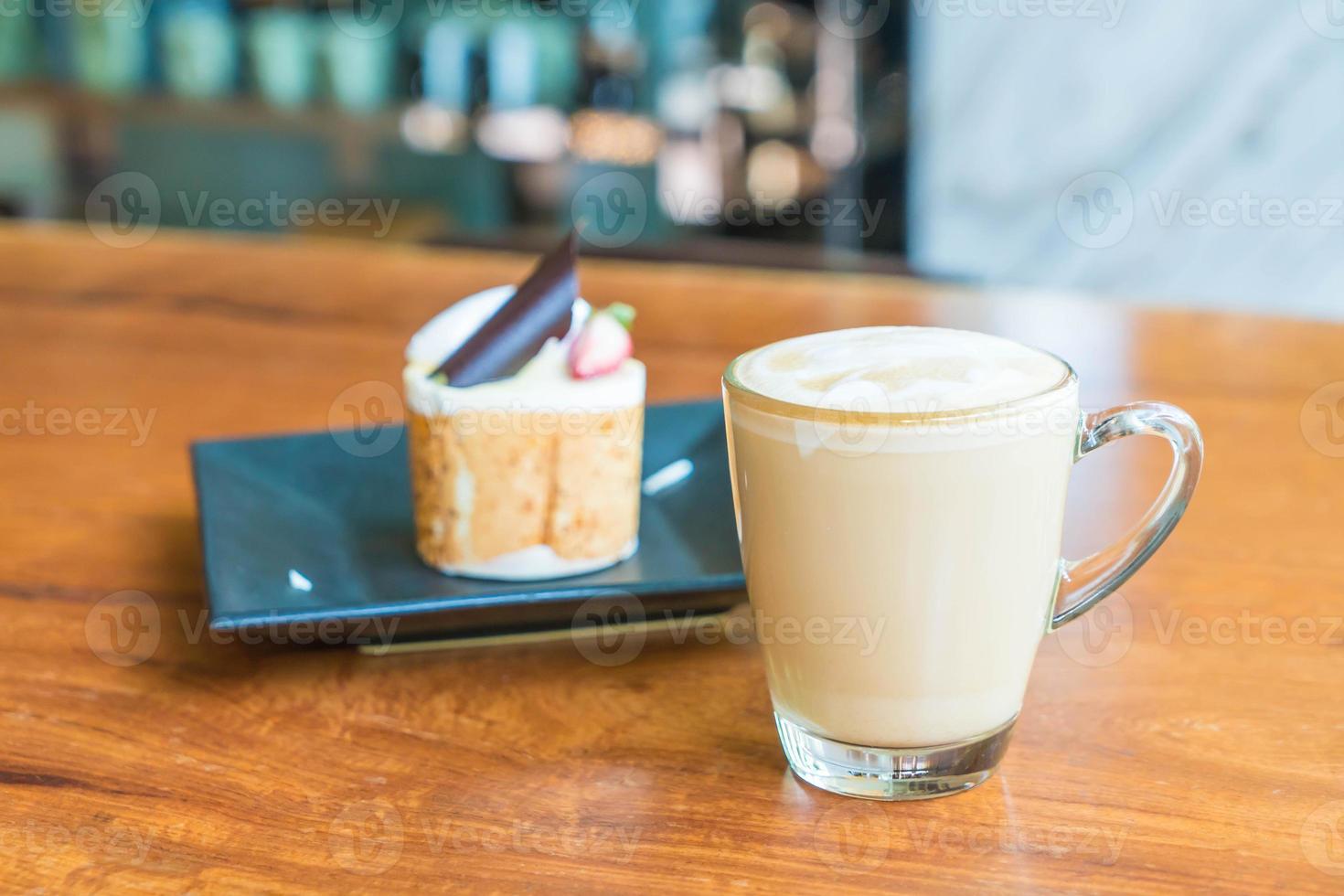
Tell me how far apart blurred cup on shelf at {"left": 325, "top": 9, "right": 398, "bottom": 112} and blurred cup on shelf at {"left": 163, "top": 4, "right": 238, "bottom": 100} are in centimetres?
22

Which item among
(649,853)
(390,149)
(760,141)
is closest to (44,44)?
(390,149)

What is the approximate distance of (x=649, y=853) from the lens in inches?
16.9

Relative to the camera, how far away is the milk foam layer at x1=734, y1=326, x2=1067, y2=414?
444 mm

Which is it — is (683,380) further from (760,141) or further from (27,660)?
(760,141)

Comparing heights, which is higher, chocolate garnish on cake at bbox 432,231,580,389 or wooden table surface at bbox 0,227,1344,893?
chocolate garnish on cake at bbox 432,231,580,389

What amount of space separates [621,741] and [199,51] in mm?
2811

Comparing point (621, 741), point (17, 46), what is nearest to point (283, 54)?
point (17, 46)

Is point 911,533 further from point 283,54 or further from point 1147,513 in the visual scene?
point 283,54

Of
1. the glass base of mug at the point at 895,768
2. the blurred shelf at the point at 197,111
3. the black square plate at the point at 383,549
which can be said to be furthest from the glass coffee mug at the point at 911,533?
the blurred shelf at the point at 197,111

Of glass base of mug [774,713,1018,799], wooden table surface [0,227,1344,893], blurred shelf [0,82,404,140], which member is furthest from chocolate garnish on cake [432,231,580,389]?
blurred shelf [0,82,404,140]

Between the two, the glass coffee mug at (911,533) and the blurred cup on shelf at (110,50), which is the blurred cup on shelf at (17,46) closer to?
the blurred cup on shelf at (110,50)

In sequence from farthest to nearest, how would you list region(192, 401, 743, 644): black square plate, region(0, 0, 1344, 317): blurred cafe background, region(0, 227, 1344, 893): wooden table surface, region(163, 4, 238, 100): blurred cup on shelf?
region(163, 4, 238, 100): blurred cup on shelf → region(0, 0, 1344, 317): blurred cafe background → region(192, 401, 743, 644): black square plate → region(0, 227, 1344, 893): wooden table surface

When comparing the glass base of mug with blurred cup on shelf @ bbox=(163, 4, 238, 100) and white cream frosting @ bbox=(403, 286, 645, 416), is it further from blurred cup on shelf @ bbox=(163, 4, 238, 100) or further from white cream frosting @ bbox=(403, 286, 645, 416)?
blurred cup on shelf @ bbox=(163, 4, 238, 100)

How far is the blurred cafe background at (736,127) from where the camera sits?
6.74 ft
